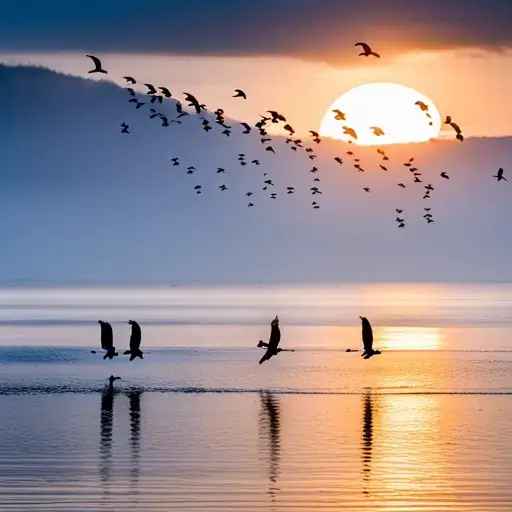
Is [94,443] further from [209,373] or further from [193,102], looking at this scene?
[209,373]

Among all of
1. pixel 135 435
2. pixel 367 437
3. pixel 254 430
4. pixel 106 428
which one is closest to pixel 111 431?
pixel 106 428

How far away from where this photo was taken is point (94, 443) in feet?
123

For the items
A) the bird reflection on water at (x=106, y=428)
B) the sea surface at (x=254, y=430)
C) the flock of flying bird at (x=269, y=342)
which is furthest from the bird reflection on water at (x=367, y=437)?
the bird reflection on water at (x=106, y=428)

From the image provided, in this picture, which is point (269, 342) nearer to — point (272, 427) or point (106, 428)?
point (272, 427)

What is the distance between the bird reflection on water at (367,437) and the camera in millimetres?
32566

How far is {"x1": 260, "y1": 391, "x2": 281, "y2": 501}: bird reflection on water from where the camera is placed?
32375 millimetres

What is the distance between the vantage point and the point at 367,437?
38.8m

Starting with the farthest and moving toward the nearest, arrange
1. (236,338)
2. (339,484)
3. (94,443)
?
1. (236,338)
2. (94,443)
3. (339,484)

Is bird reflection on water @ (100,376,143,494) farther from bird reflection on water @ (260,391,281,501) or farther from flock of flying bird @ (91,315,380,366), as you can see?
bird reflection on water @ (260,391,281,501)

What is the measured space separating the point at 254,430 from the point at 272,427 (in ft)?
1.89

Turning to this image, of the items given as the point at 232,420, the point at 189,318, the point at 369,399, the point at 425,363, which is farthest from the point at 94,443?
the point at 189,318

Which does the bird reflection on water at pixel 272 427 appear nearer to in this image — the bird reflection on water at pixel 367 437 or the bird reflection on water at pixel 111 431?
the bird reflection on water at pixel 367 437

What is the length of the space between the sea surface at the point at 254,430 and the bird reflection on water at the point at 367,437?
0.14 feet

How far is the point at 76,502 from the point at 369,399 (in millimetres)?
20422
